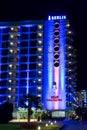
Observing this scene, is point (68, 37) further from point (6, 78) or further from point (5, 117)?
point (5, 117)

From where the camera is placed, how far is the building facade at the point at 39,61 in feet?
541

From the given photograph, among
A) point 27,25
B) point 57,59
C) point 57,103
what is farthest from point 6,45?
point 57,103

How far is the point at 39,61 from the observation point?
171 meters

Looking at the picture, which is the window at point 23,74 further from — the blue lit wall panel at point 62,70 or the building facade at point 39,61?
the blue lit wall panel at point 62,70

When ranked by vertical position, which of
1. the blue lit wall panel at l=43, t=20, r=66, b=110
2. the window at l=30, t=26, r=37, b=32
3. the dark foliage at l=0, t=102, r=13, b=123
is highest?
the window at l=30, t=26, r=37, b=32

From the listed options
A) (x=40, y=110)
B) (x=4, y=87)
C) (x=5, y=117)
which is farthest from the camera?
(x=4, y=87)

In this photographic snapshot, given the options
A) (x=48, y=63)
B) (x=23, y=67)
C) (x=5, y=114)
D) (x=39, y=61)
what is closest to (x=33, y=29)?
(x=39, y=61)

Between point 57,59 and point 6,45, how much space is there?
25851mm

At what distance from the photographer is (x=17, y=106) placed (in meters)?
167

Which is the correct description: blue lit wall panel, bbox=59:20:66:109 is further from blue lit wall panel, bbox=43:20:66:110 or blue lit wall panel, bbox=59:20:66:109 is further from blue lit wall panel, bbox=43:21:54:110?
blue lit wall panel, bbox=43:21:54:110

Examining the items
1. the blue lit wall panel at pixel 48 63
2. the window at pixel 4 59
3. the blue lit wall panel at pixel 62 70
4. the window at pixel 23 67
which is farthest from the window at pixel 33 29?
the window at pixel 4 59

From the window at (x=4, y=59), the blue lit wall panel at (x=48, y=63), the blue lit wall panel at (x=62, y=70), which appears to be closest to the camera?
the blue lit wall panel at (x=62, y=70)

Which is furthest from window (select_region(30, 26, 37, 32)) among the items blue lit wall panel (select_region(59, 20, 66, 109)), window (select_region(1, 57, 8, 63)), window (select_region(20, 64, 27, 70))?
window (select_region(1, 57, 8, 63))

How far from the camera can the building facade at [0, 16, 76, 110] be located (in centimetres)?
16500
